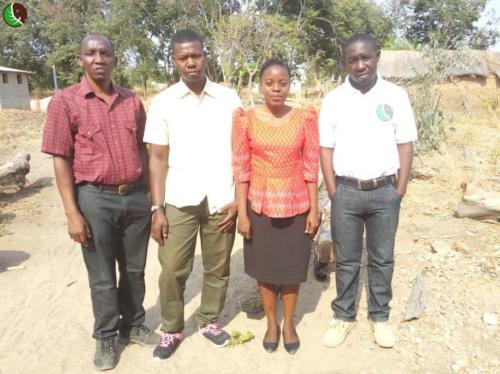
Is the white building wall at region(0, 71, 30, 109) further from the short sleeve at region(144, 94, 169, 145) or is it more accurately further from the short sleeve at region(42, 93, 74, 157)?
the short sleeve at region(144, 94, 169, 145)

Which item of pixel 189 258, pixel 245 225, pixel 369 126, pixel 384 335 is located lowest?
pixel 384 335

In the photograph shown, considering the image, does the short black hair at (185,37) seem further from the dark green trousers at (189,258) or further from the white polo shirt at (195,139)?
the dark green trousers at (189,258)

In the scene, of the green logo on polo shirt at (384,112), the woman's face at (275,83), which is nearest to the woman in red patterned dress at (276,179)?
the woman's face at (275,83)

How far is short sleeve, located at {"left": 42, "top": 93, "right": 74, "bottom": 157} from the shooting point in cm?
224

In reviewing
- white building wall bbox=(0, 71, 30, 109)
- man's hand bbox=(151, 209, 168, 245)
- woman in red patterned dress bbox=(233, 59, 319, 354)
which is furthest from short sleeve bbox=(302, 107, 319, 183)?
white building wall bbox=(0, 71, 30, 109)

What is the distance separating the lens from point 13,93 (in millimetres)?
19734

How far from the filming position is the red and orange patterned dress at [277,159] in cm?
238

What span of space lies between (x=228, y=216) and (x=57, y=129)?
103 cm

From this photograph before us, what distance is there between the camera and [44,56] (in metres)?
27.4

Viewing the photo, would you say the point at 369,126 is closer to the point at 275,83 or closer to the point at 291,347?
the point at 275,83

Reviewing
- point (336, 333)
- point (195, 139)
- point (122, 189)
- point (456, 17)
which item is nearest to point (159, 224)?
point (122, 189)

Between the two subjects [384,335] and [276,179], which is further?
[384,335]

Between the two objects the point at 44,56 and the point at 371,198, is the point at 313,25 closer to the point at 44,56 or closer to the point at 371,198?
the point at 44,56

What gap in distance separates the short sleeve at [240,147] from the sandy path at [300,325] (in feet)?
3.90
